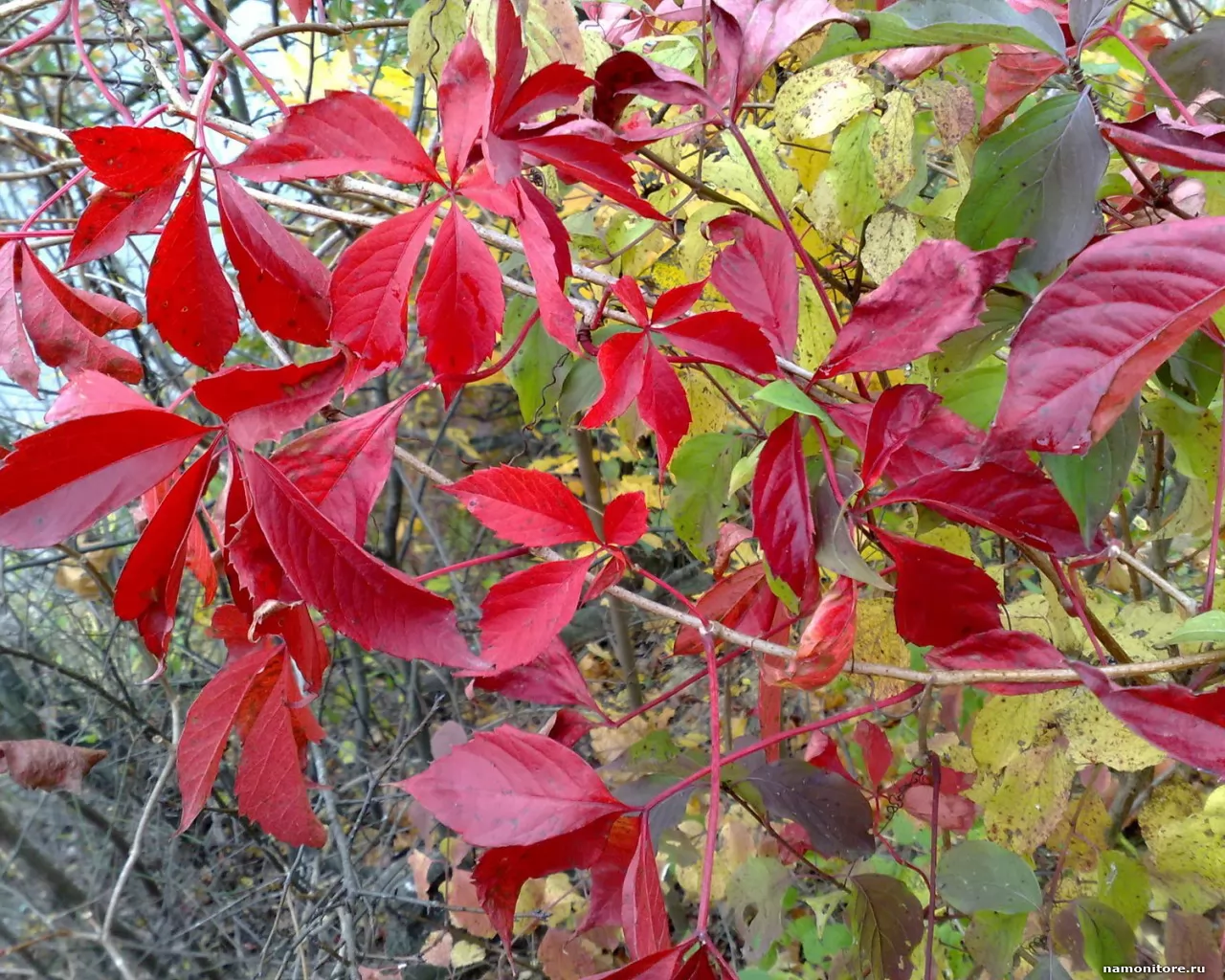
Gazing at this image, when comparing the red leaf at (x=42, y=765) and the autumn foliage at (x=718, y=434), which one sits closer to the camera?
the autumn foliage at (x=718, y=434)

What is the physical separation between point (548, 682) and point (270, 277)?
1.05 feet

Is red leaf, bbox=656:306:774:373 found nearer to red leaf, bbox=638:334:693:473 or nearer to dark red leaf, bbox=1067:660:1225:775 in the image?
red leaf, bbox=638:334:693:473

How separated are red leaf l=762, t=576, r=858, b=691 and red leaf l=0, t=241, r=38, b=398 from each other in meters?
0.46

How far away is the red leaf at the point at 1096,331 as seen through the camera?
278mm

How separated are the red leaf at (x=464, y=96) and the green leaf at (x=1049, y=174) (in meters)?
0.25

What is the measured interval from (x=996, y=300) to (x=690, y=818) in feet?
4.00

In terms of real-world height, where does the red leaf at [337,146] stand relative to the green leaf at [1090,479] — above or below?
above

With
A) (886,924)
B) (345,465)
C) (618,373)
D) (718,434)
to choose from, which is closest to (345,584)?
(345,465)

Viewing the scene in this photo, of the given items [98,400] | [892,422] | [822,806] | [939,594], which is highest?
[98,400]

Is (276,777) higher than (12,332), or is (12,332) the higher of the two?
(12,332)

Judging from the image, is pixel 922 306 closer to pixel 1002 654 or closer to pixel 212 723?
pixel 1002 654

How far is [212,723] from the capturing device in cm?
47

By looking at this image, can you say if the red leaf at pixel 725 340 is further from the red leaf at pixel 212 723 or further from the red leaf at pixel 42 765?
the red leaf at pixel 42 765

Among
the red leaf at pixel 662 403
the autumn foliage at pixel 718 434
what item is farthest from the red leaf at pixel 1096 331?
the red leaf at pixel 662 403
